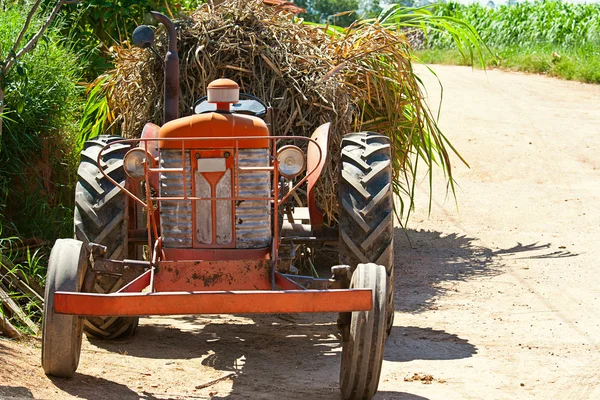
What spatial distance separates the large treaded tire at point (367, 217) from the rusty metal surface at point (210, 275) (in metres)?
0.96

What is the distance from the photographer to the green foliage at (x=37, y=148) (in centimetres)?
732

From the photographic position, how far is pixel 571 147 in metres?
14.1

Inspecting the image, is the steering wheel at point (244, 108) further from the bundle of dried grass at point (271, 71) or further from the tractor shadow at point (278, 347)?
the tractor shadow at point (278, 347)

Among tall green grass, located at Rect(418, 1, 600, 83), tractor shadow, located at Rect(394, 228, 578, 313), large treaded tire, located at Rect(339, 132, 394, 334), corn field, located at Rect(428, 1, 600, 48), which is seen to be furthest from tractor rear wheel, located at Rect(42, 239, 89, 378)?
corn field, located at Rect(428, 1, 600, 48)

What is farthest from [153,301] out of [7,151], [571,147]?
[571,147]

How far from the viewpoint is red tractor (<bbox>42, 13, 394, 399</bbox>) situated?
457 cm

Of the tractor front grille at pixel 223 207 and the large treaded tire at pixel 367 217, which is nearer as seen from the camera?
the tractor front grille at pixel 223 207

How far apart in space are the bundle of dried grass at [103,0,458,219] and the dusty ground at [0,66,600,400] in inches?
53.5

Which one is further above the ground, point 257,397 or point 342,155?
point 342,155

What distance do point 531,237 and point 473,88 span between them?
10.5 meters

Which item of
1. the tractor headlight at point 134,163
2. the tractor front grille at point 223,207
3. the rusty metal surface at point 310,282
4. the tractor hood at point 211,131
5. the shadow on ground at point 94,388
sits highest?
the tractor hood at point 211,131

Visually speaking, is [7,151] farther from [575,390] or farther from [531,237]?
[531,237]

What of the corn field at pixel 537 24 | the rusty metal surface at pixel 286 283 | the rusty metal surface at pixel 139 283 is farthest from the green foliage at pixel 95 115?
the corn field at pixel 537 24

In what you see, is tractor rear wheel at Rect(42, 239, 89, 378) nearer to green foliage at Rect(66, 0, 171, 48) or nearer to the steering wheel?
the steering wheel
